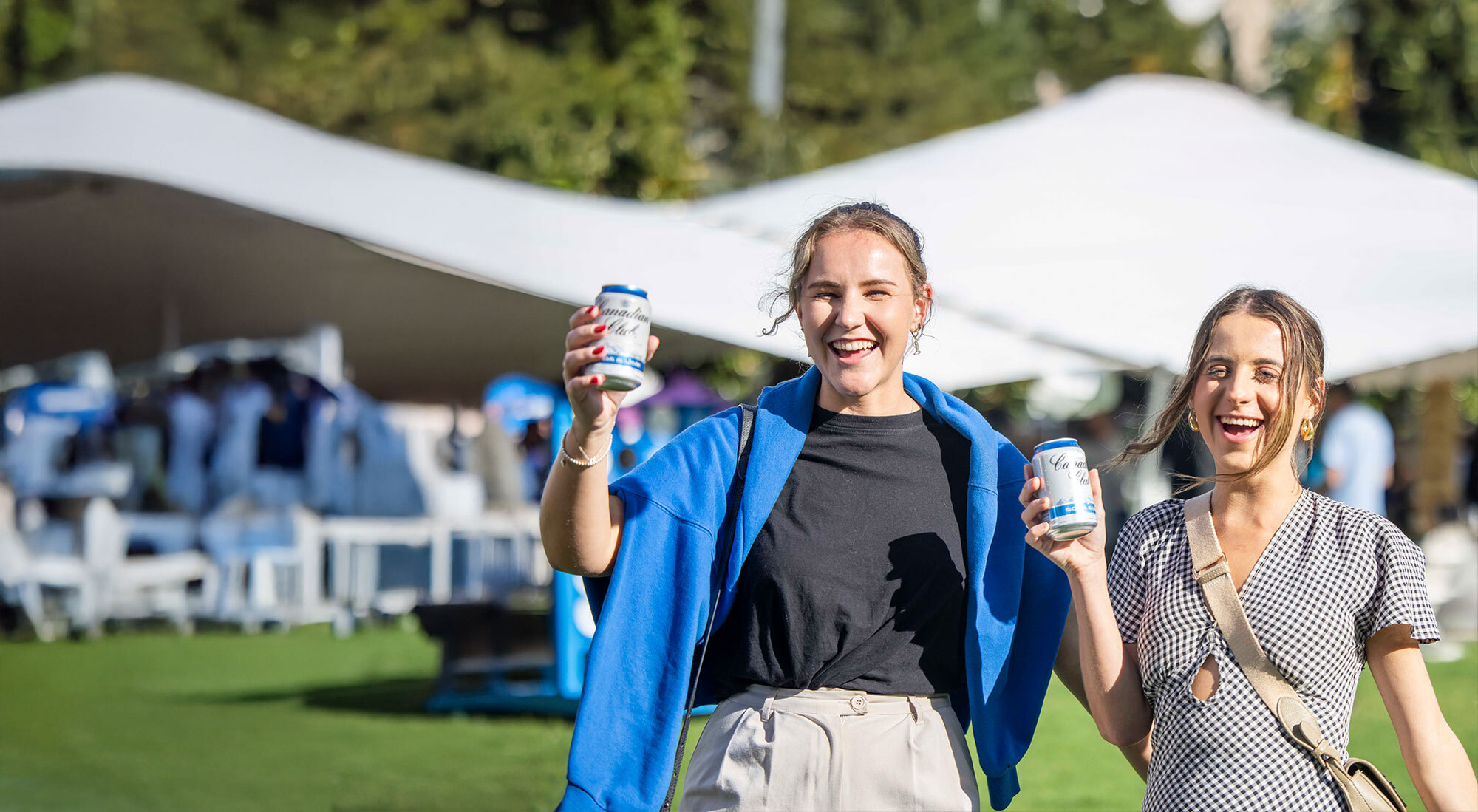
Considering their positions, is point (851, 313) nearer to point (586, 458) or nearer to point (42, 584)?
point (586, 458)

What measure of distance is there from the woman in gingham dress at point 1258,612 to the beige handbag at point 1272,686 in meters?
0.02

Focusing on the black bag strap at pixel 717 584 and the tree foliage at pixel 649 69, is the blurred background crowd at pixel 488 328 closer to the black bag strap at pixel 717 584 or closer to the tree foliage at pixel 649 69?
the black bag strap at pixel 717 584

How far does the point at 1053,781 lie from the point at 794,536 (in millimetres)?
3647

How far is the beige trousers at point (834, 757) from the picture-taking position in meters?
2.18

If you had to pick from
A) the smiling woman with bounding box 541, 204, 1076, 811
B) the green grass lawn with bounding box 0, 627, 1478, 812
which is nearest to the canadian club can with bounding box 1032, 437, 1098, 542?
the smiling woman with bounding box 541, 204, 1076, 811

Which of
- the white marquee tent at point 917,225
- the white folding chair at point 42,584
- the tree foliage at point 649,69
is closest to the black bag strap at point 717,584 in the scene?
the white marquee tent at point 917,225

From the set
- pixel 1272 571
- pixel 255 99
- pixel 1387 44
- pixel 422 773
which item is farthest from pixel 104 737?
pixel 1387 44

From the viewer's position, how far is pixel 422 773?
19.0 feet

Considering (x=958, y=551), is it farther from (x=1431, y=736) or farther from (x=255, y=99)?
(x=255, y=99)

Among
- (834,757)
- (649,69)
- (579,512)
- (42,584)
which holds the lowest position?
(42,584)

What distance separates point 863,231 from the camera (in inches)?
92.8

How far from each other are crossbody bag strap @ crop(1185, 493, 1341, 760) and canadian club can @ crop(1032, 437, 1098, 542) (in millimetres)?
215

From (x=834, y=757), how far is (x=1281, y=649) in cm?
69

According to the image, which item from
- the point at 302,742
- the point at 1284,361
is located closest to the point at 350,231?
the point at 302,742
